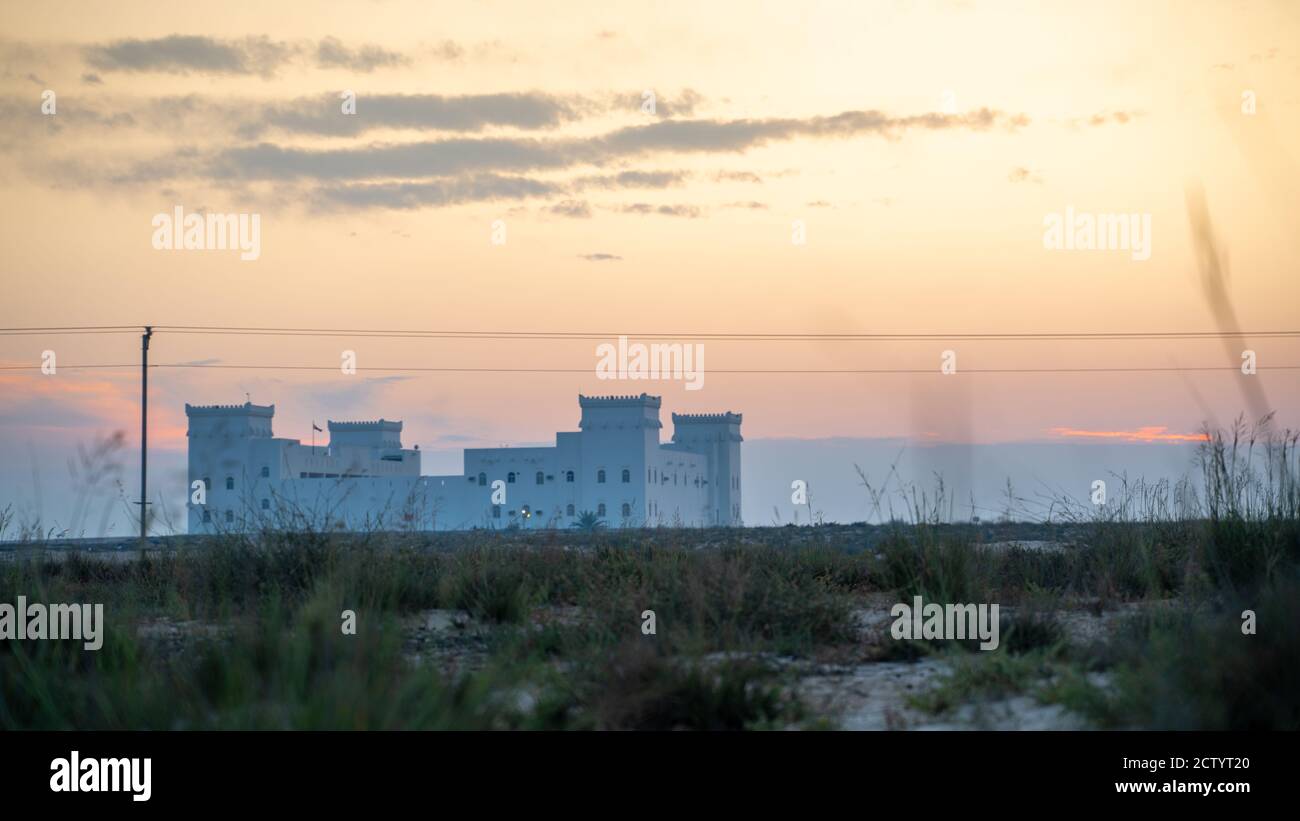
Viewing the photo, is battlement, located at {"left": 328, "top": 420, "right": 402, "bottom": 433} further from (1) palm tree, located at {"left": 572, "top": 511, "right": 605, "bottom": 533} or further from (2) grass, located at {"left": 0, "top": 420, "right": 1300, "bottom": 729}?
(2) grass, located at {"left": 0, "top": 420, "right": 1300, "bottom": 729}

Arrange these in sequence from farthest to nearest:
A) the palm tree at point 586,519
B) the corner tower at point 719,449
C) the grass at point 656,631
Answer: the corner tower at point 719,449
the palm tree at point 586,519
the grass at point 656,631

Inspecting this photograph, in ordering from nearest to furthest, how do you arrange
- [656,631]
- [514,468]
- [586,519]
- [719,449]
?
[656,631] → [586,519] → [514,468] → [719,449]

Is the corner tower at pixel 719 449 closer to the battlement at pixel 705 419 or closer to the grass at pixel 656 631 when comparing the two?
the battlement at pixel 705 419

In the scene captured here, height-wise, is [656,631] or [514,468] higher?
[514,468]

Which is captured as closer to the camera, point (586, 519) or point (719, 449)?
point (586, 519)

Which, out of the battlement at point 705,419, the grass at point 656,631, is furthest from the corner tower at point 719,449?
the grass at point 656,631

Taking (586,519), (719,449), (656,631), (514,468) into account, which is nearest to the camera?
(656,631)

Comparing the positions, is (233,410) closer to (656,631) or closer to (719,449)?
(719,449)

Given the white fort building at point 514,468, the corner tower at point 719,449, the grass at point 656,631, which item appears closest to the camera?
the grass at point 656,631

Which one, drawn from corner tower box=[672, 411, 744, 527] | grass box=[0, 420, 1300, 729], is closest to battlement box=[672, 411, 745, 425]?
corner tower box=[672, 411, 744, 527]

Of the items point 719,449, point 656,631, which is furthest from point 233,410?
point 656,631
